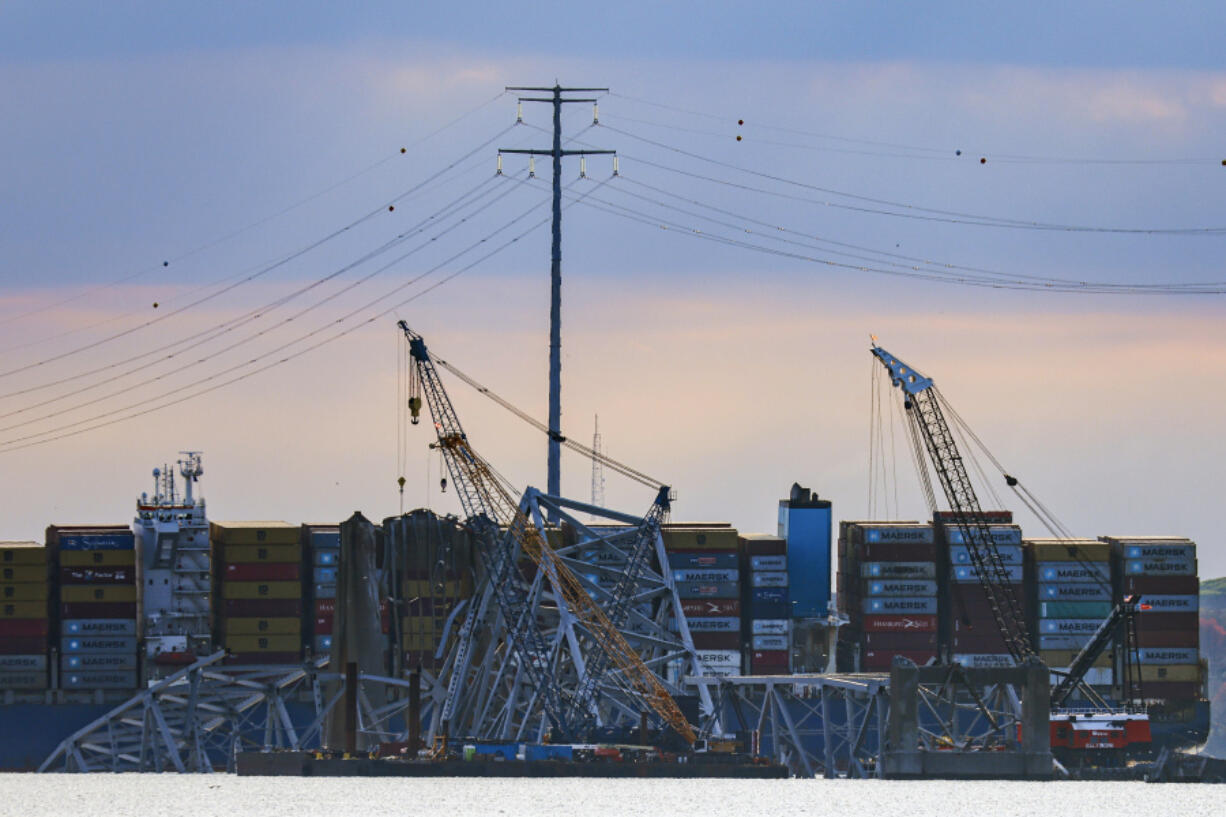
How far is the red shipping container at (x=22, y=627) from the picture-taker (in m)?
156

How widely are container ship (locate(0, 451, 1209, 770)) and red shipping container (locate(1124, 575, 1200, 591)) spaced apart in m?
0.12

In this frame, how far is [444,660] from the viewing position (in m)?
148

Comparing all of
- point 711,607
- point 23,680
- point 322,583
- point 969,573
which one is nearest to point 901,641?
point 969,573

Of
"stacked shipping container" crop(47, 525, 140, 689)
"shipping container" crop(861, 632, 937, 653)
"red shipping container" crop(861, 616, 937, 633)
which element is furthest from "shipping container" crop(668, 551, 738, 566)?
"stacked shipping container" crop(47, 525, 140, 689)

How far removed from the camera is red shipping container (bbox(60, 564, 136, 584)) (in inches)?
6171

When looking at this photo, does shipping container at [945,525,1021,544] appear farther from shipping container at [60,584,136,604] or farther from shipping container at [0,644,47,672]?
shipping container at [0,644,47,672]

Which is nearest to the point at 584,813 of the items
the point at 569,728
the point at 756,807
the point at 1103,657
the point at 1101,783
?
the point at 756,807

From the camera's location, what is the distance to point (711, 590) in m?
158

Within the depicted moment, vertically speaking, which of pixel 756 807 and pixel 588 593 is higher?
pixel 588 593

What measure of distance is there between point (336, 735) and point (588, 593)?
16123mm

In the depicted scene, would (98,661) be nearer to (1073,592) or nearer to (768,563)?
(768,563)

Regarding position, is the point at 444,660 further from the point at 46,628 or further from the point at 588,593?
the point at 46,628

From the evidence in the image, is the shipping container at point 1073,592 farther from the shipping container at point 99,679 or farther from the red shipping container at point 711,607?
the shipping container at point 99,679

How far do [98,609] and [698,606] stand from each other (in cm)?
3521
